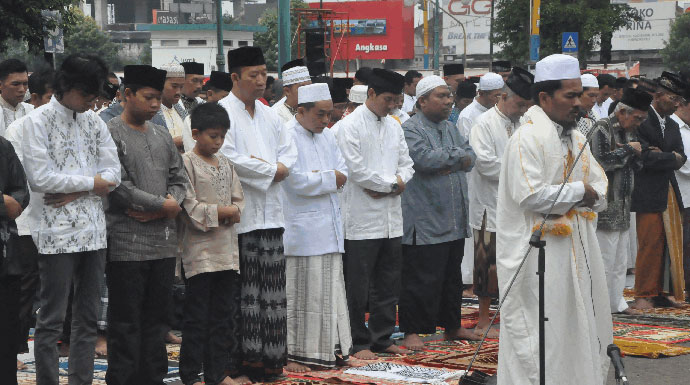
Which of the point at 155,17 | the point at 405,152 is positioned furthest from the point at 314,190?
the point at 155,17

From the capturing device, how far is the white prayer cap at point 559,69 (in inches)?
273

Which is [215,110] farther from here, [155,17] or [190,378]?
[155,17]

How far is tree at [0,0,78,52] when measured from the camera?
86.4 ft

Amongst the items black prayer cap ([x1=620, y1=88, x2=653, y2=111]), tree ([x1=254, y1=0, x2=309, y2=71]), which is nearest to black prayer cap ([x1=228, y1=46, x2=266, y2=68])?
black prayer cap ([x1=620, y1=88, x2=653, y2=111])

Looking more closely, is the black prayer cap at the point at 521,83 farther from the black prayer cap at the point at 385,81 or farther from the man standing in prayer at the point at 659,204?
the man standing in prayer at the point at 659,204

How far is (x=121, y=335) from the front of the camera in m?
7.26

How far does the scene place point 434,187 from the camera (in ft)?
31.8

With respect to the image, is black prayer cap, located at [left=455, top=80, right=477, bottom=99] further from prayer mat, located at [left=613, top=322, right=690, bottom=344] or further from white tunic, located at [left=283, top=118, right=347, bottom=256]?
white tunic, located at [left=283, top=118, right=347, bottom=256]

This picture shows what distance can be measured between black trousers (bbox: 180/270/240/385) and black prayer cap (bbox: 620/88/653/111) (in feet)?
15.8

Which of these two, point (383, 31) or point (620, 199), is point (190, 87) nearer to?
point (620, 199)

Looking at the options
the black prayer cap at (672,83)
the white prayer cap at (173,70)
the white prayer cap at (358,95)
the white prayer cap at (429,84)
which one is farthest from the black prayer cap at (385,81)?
the white prayer cap at (358,95)

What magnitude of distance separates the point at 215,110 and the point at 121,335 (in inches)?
62.3

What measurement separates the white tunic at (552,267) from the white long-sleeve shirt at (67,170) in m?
2.39

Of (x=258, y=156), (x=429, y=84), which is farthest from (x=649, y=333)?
(x=258, y=156)
